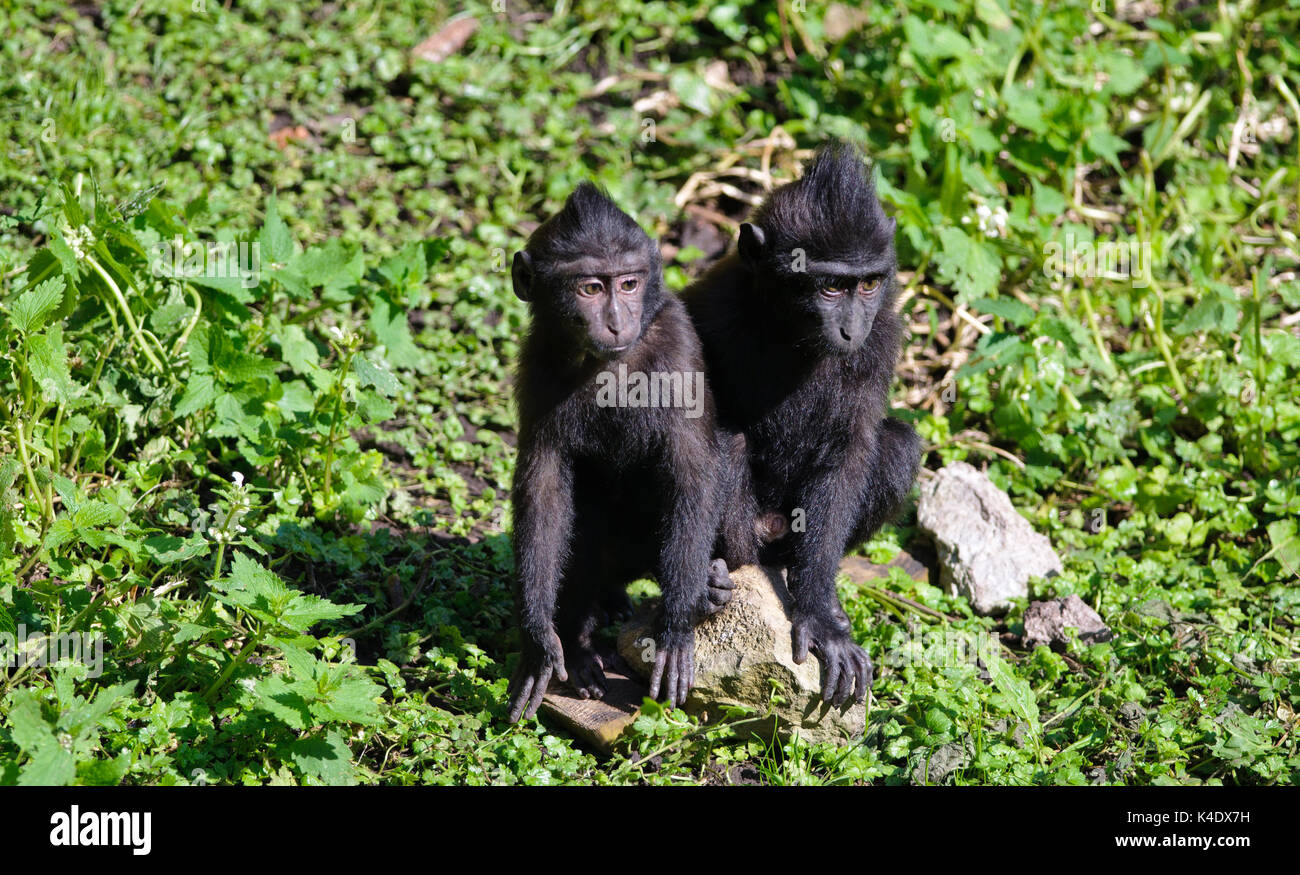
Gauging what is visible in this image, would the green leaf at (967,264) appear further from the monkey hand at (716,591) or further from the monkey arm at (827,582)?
the monkey hand at (716,591)

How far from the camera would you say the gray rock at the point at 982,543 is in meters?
7.85

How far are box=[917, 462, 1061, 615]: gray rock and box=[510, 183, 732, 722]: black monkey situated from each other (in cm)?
221

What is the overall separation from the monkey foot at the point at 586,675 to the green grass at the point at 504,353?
37cm

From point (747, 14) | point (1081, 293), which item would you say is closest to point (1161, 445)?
point (1081, 293)

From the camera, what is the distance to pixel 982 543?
7.98 meters

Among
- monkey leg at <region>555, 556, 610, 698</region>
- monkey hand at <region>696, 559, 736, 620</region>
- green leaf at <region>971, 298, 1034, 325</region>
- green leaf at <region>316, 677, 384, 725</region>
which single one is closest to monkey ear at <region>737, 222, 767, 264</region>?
monkey hand at <region>696, 559, 736, 620</region>

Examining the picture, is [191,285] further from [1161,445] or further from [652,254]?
[1161,445]

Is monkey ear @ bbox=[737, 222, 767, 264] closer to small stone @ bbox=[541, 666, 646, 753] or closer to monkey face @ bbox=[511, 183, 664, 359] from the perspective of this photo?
monkey face @ bbox=[511, 183, 664, 359]

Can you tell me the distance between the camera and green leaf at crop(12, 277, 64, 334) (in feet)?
20.1

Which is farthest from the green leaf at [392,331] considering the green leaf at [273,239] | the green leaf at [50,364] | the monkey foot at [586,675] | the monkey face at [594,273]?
the monkey foot at [586,675]

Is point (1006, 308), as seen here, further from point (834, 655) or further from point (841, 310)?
point (834, 655)

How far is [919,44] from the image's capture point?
32.9 ft

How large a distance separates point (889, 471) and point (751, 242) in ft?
4.68

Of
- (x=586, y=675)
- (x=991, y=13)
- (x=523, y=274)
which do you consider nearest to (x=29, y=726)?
(x=586, y=675)
